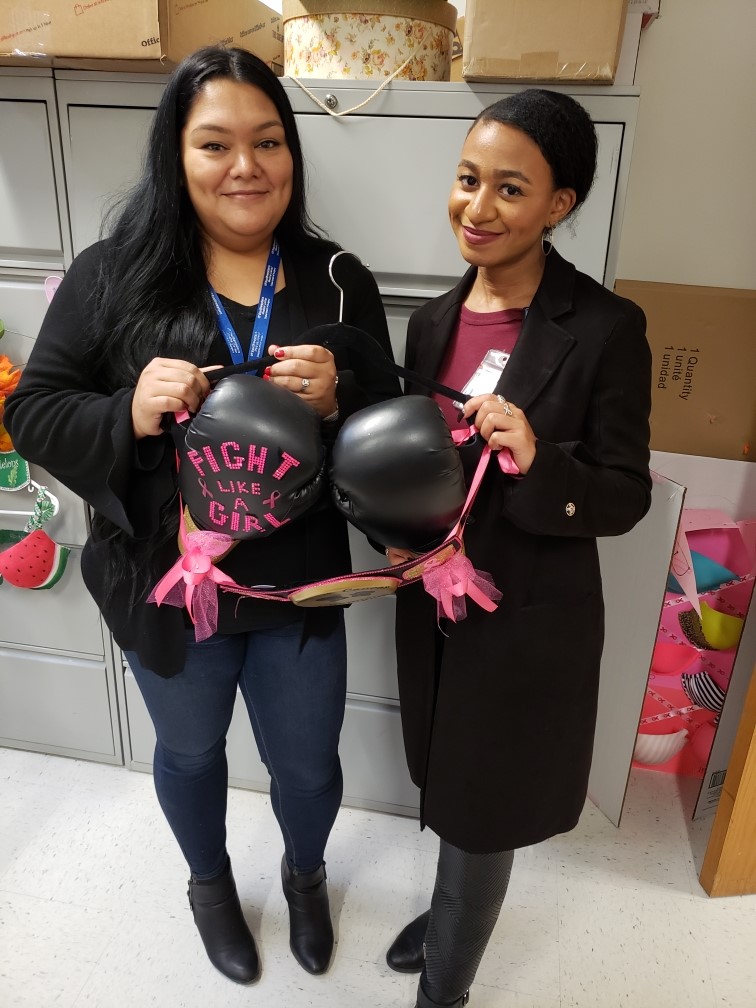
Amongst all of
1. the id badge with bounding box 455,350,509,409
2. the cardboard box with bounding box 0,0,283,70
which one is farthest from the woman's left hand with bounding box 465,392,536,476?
the cardboard box with bounding box 0,0,283,70

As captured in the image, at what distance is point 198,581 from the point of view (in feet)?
3.19

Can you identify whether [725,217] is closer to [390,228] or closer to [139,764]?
[390,228]

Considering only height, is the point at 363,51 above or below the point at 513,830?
above

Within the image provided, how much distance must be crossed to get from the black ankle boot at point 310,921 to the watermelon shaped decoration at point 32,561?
85 centimetres

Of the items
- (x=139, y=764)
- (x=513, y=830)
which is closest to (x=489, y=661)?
(x=513, y=830)

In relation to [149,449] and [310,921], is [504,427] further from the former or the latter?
[310,921]

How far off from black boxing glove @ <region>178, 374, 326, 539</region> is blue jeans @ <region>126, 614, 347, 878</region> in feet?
1.12

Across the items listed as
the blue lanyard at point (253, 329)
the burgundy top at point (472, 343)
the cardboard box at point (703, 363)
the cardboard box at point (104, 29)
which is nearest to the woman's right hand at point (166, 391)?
the blue lanyard at point (253, 329)

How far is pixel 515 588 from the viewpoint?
3.47 feet

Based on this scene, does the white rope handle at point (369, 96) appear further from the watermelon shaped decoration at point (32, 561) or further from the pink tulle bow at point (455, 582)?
the watermelon shaped decoration at point (32, 561)

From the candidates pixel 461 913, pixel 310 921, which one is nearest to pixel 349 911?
pixel 310 921

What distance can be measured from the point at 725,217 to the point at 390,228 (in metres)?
0.99

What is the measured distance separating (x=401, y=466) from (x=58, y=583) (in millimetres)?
1224

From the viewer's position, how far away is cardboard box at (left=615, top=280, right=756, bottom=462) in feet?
5.82
